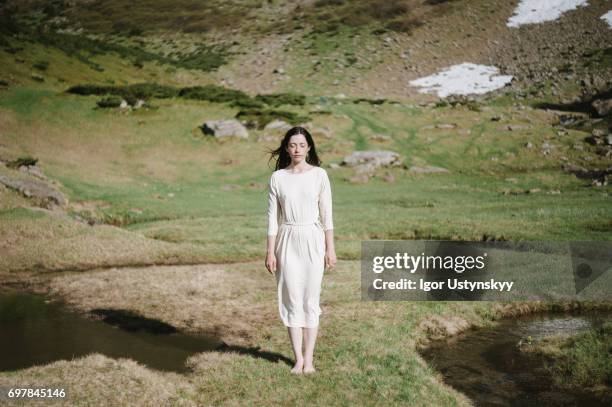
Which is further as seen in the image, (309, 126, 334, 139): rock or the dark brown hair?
(309, 126, 334, 139): rock

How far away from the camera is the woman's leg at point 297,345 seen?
8609 mm

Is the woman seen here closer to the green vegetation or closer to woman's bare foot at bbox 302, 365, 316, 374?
woman's bare foot at bbox 302, 365, 316, 374

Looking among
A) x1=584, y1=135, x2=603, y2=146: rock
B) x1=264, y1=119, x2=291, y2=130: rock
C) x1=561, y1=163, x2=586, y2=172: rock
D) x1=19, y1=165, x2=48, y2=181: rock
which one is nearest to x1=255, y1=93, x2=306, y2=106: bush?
x1=264, y1=119, x2=291, y2=130: rock

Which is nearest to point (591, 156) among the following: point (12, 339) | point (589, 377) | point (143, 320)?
point (589, 377)

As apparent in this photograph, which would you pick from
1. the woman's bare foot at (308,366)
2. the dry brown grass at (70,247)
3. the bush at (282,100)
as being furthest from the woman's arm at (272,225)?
the bush at (282,100)

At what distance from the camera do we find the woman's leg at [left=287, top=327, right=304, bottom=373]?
861 cm

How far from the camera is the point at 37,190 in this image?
94.5 ft

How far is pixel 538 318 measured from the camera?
1427 cm

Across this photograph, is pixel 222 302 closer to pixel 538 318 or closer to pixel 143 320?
pixel 143 320

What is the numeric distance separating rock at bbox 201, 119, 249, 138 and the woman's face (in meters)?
42.4

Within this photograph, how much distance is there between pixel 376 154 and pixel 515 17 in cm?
7759

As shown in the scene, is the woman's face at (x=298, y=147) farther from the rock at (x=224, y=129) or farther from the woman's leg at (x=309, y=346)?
the rock at (x=224, y=129)

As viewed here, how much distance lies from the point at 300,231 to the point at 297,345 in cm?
223

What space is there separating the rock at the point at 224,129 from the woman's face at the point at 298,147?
42373 mm
